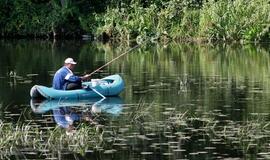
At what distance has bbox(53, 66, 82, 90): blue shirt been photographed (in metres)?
20.9

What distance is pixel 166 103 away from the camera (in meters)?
19.7

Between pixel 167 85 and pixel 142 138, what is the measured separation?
898cm

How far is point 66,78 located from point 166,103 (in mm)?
3005

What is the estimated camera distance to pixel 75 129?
1590 cm

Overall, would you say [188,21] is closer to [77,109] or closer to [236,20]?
[236,20]

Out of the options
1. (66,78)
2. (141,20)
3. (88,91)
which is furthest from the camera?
(141,20)

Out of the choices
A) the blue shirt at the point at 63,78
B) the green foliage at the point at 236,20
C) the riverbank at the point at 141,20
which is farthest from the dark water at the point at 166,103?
the riverbank at the point at 141,20

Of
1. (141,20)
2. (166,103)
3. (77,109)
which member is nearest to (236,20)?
(141,20)

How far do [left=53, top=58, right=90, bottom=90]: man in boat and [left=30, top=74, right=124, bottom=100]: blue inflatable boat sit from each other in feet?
0.81

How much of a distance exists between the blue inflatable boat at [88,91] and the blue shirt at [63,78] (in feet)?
0.89

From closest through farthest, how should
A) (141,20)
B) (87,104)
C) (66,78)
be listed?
(87,104), (66,78), (141,20)

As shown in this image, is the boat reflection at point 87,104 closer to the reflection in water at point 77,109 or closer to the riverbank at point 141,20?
the reflection in water at point 77,109

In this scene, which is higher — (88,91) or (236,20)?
(236,20)

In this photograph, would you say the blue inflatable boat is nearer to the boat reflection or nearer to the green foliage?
the boat reflection
